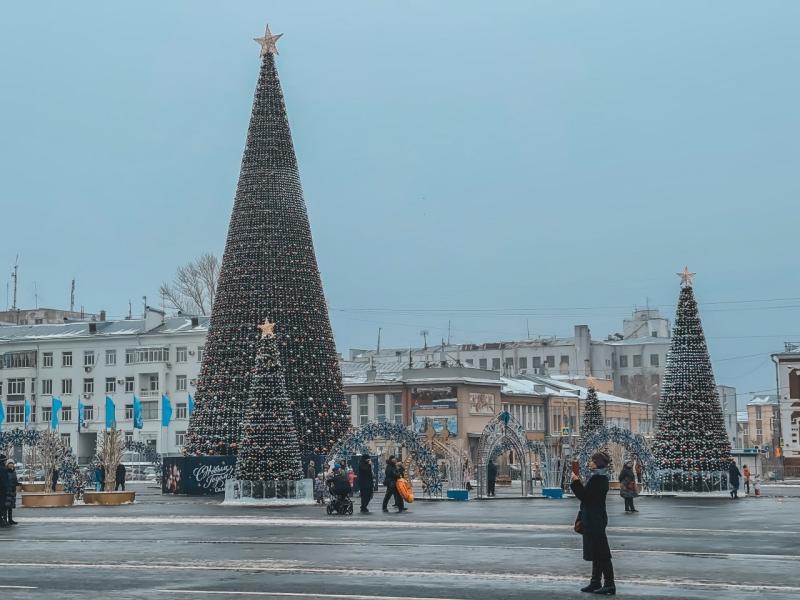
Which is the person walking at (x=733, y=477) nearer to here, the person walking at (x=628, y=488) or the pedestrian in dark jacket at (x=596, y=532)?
the person walking at (x=628, y=488)

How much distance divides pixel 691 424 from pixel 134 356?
178 feet

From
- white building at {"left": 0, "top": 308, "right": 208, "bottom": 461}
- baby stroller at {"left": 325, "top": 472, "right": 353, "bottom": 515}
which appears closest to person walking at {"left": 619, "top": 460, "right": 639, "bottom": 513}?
baby stroller at {"left": 325, "top": 472, "right": 353, "bottom": 515}

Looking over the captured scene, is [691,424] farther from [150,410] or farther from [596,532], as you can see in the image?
[150,410]

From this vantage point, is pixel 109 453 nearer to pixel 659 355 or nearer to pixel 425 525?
pixel 425 525

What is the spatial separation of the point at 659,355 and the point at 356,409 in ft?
137

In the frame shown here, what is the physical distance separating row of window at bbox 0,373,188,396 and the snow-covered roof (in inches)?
122

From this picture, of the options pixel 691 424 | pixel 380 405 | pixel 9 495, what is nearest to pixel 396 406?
pixel 380 405

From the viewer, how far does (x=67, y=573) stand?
16062 millimetres

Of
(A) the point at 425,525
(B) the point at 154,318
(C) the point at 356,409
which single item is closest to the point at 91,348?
(B) the point at 154,318

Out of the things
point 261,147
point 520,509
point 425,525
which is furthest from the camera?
point 261,147

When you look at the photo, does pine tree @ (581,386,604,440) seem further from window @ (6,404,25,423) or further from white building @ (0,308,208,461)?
window @ (6,404,25,423)

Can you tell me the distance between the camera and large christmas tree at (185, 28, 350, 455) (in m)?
43.5

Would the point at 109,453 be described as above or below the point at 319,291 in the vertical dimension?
below

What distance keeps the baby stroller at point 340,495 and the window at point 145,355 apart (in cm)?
5777
